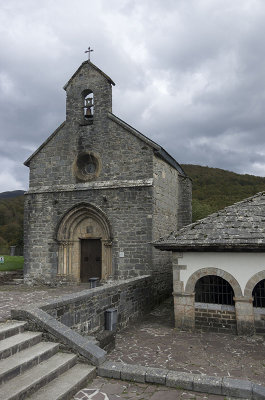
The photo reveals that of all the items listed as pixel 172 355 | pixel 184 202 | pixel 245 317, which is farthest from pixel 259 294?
pixel 184 202

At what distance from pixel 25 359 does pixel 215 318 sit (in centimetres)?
545

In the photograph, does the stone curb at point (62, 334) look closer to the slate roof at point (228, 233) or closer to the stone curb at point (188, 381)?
the stone curb at point (188, 381)

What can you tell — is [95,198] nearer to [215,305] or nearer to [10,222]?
[215,305]

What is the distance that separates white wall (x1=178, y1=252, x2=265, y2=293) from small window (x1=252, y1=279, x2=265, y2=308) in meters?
0.61

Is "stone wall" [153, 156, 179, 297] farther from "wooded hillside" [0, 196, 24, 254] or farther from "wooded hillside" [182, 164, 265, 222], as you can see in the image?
"wooded hillside" [182, 164, 265, 222]

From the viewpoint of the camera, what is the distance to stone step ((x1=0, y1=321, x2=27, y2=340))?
206 inches

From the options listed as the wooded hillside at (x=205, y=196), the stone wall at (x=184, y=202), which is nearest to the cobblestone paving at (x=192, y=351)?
the stone wall at (x=184, y=202)

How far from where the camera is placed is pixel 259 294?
8656 mm

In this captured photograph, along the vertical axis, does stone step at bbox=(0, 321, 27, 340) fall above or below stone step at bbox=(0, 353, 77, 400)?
above

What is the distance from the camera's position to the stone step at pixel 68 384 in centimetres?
429

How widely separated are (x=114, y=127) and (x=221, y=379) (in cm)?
1053

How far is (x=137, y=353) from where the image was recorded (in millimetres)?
6816

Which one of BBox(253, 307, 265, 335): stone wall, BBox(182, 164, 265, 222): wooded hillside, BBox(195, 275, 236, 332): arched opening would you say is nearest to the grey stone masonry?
BBox(195, 275, 236, 332): arched opening

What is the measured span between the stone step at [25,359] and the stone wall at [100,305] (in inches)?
32.7
